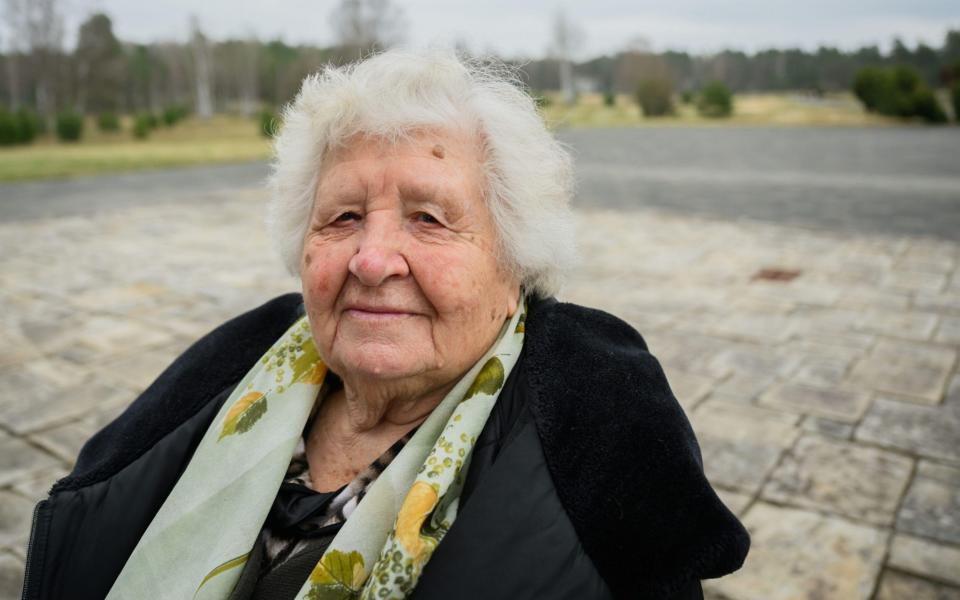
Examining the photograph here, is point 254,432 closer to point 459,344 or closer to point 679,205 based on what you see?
point 459,344

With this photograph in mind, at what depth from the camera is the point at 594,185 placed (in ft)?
43.8

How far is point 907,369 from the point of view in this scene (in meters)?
4.11

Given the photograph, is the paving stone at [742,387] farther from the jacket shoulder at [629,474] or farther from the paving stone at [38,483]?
the paving stone at [38,483]

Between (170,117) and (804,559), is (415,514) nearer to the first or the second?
(804,559)

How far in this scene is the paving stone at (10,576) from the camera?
2.25 meters

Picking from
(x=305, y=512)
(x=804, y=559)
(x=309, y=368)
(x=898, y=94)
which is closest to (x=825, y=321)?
(x=804, y=559)

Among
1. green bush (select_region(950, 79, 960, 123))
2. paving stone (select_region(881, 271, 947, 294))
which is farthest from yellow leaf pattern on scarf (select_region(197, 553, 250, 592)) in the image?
green bush (select_region(950, 79, 960, 123))

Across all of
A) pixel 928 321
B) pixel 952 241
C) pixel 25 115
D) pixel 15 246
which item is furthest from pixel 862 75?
pixel 25 115

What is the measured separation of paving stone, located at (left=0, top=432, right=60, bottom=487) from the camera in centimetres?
299

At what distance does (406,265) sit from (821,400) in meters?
3.03

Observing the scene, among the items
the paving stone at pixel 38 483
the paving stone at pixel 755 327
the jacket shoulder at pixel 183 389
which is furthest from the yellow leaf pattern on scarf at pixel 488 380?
the paving stone at pixel 755 327

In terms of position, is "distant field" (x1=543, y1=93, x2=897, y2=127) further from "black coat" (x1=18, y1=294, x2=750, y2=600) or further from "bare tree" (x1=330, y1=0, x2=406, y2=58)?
"black coat" (x1=18, y1=294, x2=750, y2=600)

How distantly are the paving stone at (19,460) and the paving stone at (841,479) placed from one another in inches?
120

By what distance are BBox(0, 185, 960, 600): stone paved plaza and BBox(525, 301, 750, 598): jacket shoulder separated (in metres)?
1.23
